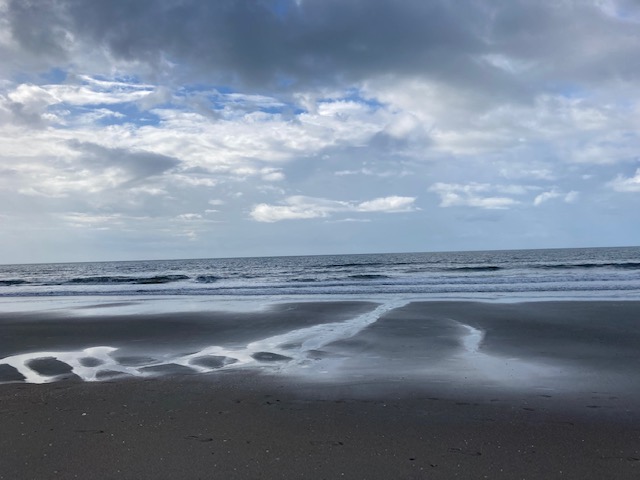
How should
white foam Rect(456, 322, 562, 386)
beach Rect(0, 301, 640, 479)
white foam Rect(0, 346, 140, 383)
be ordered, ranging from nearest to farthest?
beach Rect(0, 301, 640, 479) → white foam Rect(456, 322, 562, 386) → white foam Rect(0, 346, 140, 383)

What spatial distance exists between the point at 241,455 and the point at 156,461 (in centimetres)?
82

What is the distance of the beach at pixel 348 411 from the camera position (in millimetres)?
4488

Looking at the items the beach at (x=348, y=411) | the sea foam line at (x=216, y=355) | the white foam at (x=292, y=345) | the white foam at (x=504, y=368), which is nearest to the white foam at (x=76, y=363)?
the sea foam line at (x=216, y=355)

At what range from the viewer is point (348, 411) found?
5.99 meters

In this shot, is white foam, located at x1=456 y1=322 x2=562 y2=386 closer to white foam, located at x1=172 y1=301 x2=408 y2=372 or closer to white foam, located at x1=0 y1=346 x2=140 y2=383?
white foam, located at x1=172 y1=301 x2=408 y2=372

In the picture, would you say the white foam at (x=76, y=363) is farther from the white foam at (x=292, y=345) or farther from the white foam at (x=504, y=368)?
the white foam at (x=504, y=368)

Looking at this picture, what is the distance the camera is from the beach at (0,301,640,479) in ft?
14.7

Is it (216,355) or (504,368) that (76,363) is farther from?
(504,368)

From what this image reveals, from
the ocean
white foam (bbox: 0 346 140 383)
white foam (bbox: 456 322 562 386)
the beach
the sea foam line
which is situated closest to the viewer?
the beach

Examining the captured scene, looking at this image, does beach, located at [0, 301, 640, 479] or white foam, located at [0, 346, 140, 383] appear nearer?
beach, located at [0, 301, 640, 479]

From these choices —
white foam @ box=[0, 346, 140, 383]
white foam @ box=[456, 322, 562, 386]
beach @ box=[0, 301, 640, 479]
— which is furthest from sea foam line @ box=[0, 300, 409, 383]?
white foam @ box=[456, 322, 562, 386]

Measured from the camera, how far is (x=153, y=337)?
498 inches

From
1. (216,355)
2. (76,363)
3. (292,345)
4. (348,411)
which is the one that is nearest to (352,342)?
(292,345)

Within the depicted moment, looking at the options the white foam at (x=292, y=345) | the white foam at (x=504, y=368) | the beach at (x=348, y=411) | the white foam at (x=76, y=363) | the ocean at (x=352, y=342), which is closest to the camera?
the beach at (x=348, y=411)
